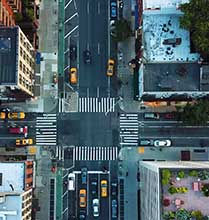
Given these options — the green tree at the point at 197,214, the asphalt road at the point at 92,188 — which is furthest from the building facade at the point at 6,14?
the green tree at the point at 197,214

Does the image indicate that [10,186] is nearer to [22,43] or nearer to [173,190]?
[22,43]

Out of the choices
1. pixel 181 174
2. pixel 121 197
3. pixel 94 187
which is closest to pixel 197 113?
pixel 181 174

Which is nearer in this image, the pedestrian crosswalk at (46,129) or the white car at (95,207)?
the white car at (95,207)

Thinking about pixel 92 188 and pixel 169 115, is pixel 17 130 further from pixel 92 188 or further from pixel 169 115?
pixel 169 115

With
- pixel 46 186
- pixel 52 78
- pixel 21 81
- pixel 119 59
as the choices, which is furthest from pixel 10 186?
pixel 119 59

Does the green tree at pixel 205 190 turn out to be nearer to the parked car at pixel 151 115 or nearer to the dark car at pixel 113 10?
the parked car at pixel 151 115
